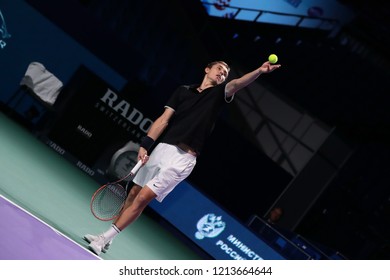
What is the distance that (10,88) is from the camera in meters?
→ 13.1

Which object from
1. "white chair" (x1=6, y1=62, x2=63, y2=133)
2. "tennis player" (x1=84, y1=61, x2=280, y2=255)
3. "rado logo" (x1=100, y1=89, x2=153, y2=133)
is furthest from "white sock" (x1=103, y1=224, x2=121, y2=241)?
"white chair" (x1=6, y1=62, x2=63, y2=133)

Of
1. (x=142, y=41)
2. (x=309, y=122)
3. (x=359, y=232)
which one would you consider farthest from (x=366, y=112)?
(x=142, y=41)

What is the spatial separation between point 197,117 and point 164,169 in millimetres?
518

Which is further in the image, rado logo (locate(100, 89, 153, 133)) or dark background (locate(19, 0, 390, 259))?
dark background (locate(19, 0, 390, 259))

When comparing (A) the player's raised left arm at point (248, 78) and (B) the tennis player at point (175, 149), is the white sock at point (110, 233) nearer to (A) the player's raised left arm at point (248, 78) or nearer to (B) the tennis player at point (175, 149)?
(B) the tennis player at point (175, 149)

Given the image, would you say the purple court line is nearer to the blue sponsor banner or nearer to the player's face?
the player's face

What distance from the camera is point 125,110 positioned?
11758 mm

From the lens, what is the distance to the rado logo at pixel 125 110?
38.3ft

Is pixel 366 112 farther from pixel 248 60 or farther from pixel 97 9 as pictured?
pixel 97 9

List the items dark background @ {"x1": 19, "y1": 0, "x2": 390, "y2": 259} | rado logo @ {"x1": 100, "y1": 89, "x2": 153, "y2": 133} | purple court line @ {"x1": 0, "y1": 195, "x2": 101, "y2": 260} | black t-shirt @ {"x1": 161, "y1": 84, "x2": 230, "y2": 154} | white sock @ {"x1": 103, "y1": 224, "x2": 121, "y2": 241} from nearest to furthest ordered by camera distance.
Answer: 1. purple court line @ {"x1": 0, "y1": 195, "x2": 101, "y2": 260}
2. white sock @ {"x1": 103, "y1": 224, "x2": 121, "y2": 241}
3. black t-shirt @ {"x1": 161, "y1": 84, "x2": 230, "y2": 154}
4. rado logo @ {"x1": 100, "y1": 89, "x2": 153, "y2": 133}
5. dark background @ {"x1": 19, "y1": 0, "x2": 390, "y2": 259}

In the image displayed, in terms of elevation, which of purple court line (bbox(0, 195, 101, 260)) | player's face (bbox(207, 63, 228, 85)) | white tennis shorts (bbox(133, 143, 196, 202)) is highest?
player's face (bbox(207, 63, 228, 85))

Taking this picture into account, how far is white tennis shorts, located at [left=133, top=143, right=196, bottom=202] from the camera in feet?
19.9


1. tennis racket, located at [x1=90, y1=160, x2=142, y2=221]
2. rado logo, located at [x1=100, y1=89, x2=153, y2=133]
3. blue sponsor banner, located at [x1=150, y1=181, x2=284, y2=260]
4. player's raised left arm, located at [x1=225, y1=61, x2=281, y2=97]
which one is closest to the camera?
player's raised left arm, located at [x1=225, y1=61, x2=281, y2=97]

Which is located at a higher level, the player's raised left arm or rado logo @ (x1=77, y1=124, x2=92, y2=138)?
the player's raised left arm
